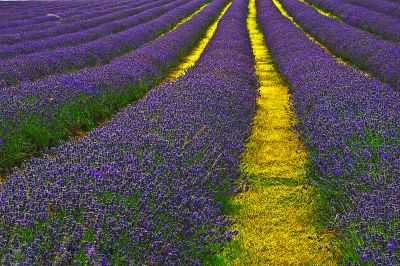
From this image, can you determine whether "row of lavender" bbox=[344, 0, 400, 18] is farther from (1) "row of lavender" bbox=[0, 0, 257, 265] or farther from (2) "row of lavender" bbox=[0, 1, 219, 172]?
(1) "row of lavender" bbox=[0, 0, 257, 265]

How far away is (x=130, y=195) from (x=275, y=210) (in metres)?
1.63

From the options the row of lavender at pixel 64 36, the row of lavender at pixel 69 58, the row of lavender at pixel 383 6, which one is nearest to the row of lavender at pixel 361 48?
the row of lavender at pixel 383 6

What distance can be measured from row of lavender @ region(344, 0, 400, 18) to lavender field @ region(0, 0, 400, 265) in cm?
909

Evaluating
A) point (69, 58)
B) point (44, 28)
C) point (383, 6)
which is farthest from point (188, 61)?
point (383, 6)

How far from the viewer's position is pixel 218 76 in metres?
6.65

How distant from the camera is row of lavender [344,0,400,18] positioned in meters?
16.5

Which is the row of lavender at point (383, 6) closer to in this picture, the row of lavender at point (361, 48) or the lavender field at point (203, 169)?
the row of lavender at point (361, 48)

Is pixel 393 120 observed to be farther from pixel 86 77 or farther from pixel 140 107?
pixel 86 77

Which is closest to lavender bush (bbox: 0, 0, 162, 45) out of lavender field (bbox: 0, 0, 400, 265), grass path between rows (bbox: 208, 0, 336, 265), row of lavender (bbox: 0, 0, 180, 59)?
row of lavender (bbox: 0, 0, 180, 59)

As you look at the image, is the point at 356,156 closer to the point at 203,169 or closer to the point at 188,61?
the point at 203,169

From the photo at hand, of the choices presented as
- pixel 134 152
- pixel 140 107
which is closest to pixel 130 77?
pixel 140 107

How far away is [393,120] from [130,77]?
514 cm

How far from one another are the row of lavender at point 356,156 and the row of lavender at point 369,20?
6.64 meters

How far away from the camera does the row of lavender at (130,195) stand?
7.50 feet
